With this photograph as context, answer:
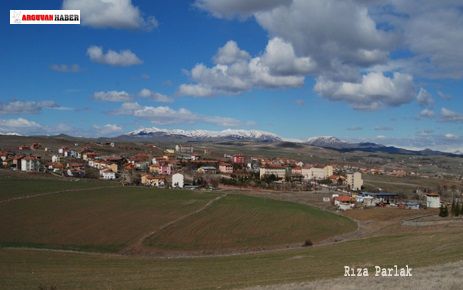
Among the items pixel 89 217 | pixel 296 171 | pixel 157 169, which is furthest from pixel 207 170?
pixel 89 217

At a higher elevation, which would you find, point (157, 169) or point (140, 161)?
point (140, 161)

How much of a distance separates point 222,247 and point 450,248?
27.4 meters

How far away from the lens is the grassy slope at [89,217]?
5759 cm

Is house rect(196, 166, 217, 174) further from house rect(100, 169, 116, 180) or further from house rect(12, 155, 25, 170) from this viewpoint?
house rect(12, 155, 25, 170)

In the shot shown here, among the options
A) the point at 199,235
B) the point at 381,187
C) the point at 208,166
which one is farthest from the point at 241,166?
the point at 199,235

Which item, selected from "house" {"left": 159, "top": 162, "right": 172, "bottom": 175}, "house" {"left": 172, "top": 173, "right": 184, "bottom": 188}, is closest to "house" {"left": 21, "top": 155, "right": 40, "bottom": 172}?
"house" {"left": 159, "top": 162, "right": 172, "bottom": 175}

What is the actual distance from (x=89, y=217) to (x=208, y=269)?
39.5m

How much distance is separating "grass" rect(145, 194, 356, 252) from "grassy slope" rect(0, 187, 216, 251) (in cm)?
426

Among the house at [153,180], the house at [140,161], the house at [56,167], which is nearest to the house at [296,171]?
the house at [140,161]

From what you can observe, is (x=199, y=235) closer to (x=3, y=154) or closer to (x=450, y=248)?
(x=450, y=248)

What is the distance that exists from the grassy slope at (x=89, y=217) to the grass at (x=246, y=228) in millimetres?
4265

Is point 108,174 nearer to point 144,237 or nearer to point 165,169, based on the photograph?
point 165,169

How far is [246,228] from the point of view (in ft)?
223

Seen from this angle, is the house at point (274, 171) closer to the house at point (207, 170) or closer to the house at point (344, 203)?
the house at point (207, 170)
